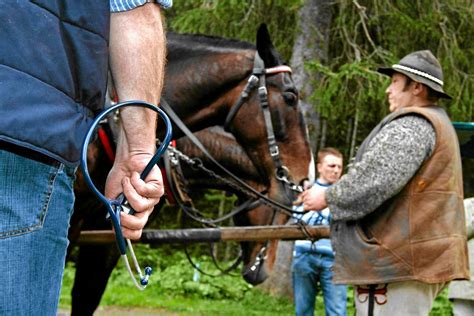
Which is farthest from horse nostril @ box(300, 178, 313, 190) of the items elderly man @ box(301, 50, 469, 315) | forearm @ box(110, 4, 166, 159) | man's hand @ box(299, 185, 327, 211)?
forearm @ box(110, 4, 166, 159)

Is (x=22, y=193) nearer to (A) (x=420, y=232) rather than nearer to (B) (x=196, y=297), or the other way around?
(A) (x=420, y=232)

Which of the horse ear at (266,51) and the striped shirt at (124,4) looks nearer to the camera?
the striped shirt at (124,4)

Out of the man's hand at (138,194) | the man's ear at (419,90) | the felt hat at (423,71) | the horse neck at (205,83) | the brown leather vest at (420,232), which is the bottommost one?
the man's hand at (138,194)

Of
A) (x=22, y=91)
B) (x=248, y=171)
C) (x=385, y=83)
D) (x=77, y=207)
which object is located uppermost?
(x=385, y=83)

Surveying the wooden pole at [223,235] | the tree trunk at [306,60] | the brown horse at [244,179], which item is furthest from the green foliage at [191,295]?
the wooden pole at [223,235]

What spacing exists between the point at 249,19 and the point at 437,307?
14.1 ft

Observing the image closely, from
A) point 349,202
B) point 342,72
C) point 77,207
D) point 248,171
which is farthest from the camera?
point 342,72

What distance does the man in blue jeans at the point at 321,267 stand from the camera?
7.25 metres

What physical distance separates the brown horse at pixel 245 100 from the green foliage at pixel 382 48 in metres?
5.33

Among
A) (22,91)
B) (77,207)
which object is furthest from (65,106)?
(77,207)

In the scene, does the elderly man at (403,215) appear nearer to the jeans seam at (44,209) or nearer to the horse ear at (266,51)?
the horse ear at (266,51)

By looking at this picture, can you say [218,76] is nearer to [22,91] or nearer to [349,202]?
[349,202]

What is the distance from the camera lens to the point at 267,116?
5.63 metres

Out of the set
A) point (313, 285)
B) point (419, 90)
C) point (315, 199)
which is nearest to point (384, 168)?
point (315, 199)
